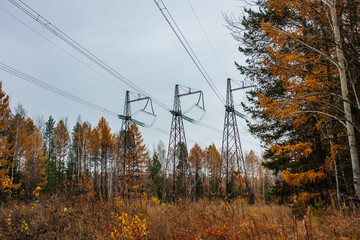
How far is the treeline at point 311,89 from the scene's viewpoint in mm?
3850

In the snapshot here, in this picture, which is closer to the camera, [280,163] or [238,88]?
[280,163]

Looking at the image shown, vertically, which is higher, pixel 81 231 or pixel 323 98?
pixel 323 98

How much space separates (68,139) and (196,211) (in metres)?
37.7

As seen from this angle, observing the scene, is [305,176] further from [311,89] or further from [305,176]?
[311,89]

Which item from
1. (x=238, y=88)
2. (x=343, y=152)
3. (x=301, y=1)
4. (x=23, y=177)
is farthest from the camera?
(x=23, y=177)

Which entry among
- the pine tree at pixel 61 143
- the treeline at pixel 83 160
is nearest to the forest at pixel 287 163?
the treeline at pixel 83 160

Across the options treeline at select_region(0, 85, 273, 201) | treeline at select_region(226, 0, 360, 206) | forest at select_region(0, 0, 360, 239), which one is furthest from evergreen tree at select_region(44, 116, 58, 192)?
treeline at select_region(226, 0, 360, 206)

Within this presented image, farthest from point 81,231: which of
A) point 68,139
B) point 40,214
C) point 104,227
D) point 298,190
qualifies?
point 68,139

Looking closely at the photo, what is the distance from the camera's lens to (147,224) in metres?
4.64

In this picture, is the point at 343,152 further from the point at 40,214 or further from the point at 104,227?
the point at 40,214

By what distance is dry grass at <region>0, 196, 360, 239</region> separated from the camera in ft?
11.6

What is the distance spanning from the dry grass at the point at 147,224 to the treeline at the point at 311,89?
0.71 meters

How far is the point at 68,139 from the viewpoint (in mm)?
37656

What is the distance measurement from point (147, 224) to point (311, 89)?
15.2 ft
